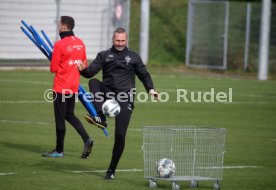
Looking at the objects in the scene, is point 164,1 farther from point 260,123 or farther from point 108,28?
point 260,123

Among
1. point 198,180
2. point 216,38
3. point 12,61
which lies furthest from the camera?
point 216,38

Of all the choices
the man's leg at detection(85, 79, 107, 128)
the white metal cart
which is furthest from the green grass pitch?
the man's leg at detection(85, 79, 107, 128)

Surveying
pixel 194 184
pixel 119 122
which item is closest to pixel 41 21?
pixel 119 122

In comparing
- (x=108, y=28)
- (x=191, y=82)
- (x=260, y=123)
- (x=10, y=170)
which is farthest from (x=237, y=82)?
(x=10, y=170)

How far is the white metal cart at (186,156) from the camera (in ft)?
38.4

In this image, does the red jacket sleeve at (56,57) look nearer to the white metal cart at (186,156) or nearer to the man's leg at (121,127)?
the white metal cart at (186,156)

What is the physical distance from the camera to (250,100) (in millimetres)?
26719

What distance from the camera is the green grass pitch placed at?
12.2m

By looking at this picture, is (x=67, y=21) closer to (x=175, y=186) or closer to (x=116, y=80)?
(x=116, y=80)

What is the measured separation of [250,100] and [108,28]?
13110mm

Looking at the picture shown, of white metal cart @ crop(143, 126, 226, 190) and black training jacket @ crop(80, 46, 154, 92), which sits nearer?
white metal cart @ crop(143, 126, 226, 190)

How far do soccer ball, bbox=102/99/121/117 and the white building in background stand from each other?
24546mm

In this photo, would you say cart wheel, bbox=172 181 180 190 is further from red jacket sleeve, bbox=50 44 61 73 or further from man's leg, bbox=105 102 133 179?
red jacket sleeve, bbox=50 44 61 73

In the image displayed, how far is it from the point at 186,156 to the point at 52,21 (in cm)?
2359
